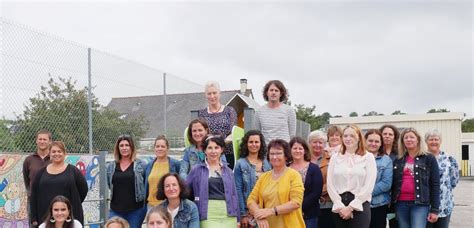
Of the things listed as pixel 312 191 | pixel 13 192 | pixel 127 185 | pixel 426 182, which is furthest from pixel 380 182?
pixel 13 192

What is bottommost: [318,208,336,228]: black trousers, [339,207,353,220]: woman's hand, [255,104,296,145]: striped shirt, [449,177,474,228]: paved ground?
[449,177,474,228]: paved ground

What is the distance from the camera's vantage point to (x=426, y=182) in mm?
5254

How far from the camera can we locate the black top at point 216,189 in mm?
4770

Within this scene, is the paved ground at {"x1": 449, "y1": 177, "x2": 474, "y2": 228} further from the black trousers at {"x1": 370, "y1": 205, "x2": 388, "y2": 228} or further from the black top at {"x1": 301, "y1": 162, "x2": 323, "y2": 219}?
the black top at {"x1": 301, "y1": 162, "x2": 323, "y2": 219}

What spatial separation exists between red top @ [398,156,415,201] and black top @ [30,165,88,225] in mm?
3451

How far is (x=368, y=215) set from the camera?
4.86 m

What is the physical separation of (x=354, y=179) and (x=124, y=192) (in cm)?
245

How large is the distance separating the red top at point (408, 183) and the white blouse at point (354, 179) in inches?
25.9

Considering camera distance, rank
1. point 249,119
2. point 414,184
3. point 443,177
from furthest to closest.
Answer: point 249,119
point 443,177
point 414,184

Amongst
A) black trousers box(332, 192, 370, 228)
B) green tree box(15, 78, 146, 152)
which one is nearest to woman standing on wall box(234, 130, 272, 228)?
black trousers box(332, 192, 370, 228)

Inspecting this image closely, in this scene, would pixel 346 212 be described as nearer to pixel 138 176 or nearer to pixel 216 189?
pixel 216 189

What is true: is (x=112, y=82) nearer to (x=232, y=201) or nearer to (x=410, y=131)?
(x=232, y=201)

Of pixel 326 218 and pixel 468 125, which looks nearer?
pixel 326 218

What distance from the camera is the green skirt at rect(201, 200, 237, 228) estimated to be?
469 cm
